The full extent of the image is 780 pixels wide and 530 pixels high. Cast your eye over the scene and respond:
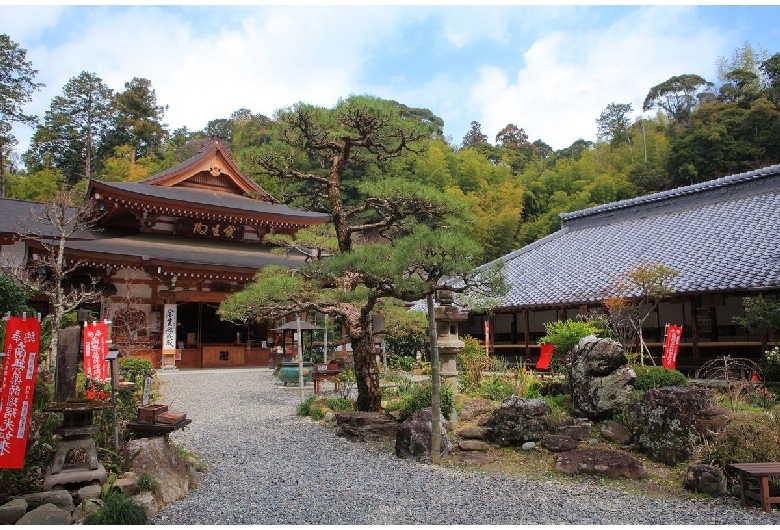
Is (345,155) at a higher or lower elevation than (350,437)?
higher

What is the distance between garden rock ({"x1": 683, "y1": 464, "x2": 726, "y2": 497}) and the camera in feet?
16.9

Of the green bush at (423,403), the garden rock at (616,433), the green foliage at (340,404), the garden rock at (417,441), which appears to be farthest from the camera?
the green foliage at (340,404)

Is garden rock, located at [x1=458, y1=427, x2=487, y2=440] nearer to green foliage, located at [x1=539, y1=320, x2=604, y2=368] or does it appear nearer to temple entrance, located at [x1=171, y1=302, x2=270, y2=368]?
green foliage, located at [x1=539, y1=320, x2=604, y2=368]

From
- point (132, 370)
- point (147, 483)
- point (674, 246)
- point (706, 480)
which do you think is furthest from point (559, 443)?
point (674, 246)

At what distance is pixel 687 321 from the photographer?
15.0 metres

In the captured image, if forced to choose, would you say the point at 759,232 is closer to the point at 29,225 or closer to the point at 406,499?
the point at 406,499

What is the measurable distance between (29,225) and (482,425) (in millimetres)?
14738

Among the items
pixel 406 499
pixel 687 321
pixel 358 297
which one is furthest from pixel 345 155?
pixel 687 321

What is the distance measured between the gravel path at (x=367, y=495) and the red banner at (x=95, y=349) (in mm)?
1901

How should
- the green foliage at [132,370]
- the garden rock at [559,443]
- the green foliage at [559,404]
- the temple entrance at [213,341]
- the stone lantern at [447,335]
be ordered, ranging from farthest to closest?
the temple entrance at [213,341] → the green foliage at [132,370] → the stone lantern at [447,335] → the green foliage at [559,404] → the garden rock at [559,443]

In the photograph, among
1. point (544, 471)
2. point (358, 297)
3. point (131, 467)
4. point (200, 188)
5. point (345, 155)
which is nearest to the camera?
point (131, 467)

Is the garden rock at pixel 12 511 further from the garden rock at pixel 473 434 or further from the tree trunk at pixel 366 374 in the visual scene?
the garden rock at pixel 473 434

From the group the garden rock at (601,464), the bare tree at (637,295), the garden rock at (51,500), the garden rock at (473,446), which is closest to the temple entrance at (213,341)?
the bare tree at (637,295)

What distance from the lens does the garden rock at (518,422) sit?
23.1 ft
